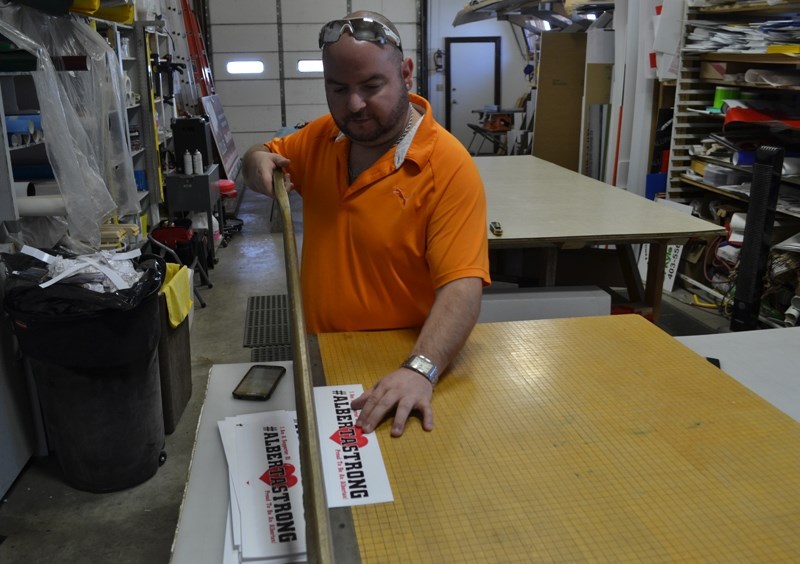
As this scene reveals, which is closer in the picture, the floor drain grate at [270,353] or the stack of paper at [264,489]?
the stack of paper at [264,489]

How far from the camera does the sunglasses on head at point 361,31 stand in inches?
52.9

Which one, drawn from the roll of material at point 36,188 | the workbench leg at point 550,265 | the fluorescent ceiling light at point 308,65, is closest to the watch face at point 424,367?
the workbench leg at point 550,265

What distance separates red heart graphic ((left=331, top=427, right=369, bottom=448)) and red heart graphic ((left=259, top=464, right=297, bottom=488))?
3.7 inches

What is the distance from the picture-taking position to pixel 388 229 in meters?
1.51

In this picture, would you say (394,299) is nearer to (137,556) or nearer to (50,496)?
(137,556)

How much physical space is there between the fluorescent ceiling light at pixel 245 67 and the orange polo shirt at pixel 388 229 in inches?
335

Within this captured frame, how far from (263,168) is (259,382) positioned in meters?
0.50

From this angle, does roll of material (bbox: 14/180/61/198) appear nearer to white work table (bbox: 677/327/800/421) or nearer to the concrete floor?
the concrete floor

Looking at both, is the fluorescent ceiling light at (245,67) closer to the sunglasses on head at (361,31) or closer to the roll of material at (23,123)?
the roll of material at (23,123)

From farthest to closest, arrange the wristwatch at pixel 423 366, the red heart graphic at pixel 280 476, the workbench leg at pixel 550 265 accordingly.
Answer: the workbench leg at pixel 550 265, the wristwatch at pixel 423 366, the red heart graphic at pixel 280 476

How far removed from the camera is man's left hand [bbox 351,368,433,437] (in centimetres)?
117

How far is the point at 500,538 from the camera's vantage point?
0.91 meters

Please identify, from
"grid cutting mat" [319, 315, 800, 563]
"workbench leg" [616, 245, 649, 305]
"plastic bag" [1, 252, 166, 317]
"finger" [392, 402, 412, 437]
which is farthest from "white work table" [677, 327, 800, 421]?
"plastic bag" [1, 252, 166, 317]

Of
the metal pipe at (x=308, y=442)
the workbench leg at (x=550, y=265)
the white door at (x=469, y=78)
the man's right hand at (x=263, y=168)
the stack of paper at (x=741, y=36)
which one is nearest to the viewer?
the metal pipe at (x=308, y=442)
